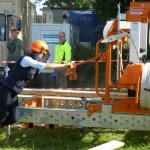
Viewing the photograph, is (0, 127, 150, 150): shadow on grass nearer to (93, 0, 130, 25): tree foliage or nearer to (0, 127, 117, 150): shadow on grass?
(0, 127, 117, 150): shadow on grass

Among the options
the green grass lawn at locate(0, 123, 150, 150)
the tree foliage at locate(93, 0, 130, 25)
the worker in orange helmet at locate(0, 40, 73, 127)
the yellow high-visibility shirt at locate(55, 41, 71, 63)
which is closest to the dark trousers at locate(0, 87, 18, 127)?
the worker in orange helmet at locate(0, 40, 73, 127)

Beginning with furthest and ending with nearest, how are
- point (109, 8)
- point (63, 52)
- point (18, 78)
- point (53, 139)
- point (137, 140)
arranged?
point (109, 8) → point (63, 52) → point (53, 139) → point (137, 140) → point (18, 78)

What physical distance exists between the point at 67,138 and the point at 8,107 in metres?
1.27

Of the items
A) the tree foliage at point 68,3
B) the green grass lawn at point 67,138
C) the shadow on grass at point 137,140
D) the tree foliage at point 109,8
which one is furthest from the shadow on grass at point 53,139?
the tree foliage at point 68,3

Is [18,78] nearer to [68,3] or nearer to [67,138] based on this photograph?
[67,138]

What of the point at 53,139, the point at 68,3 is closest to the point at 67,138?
the point at 53,139

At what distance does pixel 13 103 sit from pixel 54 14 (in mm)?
13543

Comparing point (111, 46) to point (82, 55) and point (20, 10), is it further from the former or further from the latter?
point (82, 55)

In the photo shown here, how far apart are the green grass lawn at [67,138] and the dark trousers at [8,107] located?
0.49 meters

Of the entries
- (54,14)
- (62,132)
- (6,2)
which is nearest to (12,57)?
(6,2)

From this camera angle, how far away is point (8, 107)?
6238mm

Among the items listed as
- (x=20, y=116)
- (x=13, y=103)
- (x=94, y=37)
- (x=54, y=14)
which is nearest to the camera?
(x=13, y=103)

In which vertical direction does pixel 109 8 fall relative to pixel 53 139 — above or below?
above

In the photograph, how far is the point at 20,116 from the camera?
6758 millimetres
